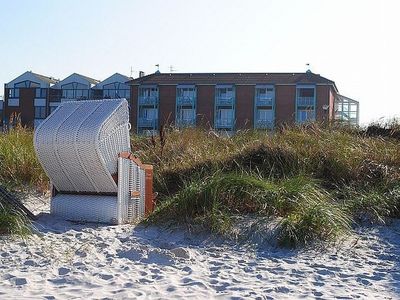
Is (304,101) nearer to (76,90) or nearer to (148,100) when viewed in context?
(148,100)

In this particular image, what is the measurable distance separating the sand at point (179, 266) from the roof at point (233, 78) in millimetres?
60719

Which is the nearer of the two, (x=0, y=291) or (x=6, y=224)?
(x=0, y=291)

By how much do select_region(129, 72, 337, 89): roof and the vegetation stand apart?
54478mm

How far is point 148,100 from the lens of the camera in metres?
71.2

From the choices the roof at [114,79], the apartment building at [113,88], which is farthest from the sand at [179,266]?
the roof at [114,79]

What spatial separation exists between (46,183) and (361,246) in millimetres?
5815

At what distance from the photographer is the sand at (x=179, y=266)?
5.20 m

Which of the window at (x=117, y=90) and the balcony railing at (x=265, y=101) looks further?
the window at (x=117, y=90)

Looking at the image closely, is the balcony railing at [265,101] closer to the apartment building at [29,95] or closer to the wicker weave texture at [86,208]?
the apartment building at [29,95]

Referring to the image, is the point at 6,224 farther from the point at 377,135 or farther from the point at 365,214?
the point at 377,135

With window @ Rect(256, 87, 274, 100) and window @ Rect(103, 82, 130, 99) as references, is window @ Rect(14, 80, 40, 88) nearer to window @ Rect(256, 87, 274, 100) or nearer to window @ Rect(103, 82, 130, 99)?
window @ Rect(103, 82, 130, 99)

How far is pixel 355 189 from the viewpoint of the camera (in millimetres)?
9180

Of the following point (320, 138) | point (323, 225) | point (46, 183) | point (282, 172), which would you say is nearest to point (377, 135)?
point (320, 138)

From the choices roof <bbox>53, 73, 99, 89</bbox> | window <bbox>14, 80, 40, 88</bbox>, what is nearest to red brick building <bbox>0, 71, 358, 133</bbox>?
roof <bbox>53, 73, 99, 89</bbox>
